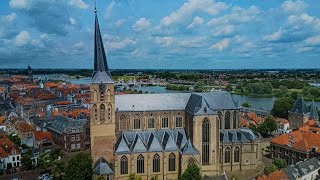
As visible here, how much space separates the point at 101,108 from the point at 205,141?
15.5 m

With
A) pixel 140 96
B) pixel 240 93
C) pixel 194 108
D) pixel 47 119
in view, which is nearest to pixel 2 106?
pixel 47 119

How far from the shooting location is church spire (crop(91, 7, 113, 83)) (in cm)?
4531

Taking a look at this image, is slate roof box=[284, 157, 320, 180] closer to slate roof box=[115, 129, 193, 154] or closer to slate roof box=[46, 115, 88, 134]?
slate roof box=[115, 129, 193, 154]

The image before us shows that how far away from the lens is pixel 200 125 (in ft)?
158

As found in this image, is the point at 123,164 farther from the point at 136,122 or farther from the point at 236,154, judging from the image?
the point at 236,154

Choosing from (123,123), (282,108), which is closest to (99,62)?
(123,123)

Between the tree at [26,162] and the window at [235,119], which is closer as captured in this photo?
the window at [235,119]

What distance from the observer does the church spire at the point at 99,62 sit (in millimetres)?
45312

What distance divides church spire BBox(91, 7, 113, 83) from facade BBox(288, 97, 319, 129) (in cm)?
5221

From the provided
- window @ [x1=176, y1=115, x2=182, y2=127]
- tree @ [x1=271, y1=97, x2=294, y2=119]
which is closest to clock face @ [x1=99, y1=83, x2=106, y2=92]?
window @ [x1=176, y1=115, x2=182, y2=127]

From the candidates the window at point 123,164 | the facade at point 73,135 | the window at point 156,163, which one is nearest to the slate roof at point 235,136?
the window at point 156,163

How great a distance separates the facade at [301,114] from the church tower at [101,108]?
5094 cm

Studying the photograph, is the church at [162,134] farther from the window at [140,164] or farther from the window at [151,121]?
the window at [140,164]

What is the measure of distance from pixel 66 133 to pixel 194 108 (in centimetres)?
2874
